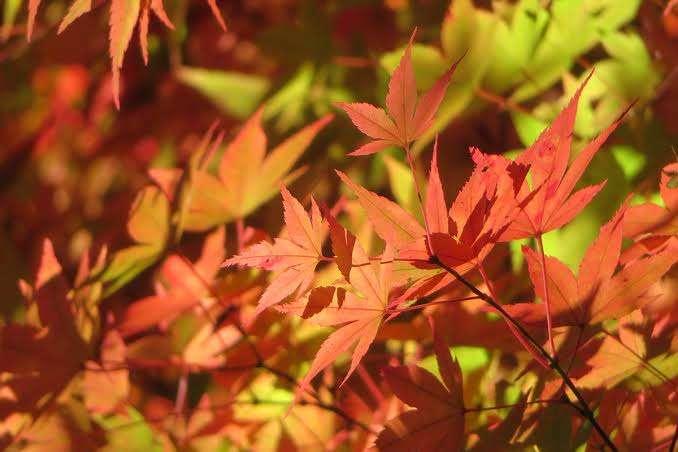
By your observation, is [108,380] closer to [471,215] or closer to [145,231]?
[145,231]

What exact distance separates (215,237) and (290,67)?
39 cm

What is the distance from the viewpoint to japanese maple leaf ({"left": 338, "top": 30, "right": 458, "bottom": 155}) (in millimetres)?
377

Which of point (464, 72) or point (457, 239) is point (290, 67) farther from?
point (457, 239)

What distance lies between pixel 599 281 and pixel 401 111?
12 centimetres

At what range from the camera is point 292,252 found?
40 cm

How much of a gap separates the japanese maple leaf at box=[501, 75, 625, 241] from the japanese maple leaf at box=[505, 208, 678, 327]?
0.05 ft

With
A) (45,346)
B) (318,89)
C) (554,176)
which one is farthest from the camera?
(318,89)

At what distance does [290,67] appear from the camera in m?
0.96

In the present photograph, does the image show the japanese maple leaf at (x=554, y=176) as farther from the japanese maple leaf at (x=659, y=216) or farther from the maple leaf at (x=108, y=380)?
the maple leaf at (x=108, y=380)

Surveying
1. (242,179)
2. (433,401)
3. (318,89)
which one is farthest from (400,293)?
(318,89)

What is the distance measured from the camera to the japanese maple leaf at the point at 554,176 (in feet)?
1.17

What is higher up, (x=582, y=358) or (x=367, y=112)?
(x=367, y=112)

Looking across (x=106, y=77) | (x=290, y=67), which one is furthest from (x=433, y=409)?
(x=106, y=77)

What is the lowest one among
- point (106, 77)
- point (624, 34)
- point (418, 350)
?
point (418, 350)
